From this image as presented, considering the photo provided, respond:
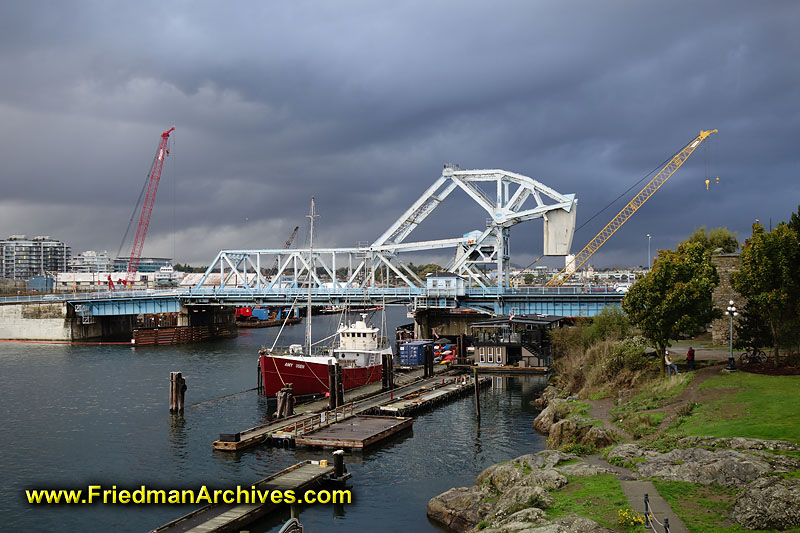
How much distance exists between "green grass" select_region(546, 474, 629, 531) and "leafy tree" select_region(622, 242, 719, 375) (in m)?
21.4

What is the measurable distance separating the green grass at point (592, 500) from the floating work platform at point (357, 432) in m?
17.6

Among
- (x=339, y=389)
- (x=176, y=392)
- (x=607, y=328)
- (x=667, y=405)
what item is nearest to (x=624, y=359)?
(x=667, y=405)

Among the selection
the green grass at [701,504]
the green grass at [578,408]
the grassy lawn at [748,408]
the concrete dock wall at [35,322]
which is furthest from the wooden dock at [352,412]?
the concrete dock wall at [35,322]

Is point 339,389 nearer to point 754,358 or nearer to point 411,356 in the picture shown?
point 754,358

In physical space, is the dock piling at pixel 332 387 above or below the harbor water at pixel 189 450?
above

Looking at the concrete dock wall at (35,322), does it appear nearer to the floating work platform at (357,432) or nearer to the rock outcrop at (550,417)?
the floating work platform at (357,432)

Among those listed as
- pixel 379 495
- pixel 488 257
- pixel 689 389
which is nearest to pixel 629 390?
pixel 689 389

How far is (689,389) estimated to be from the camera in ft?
125

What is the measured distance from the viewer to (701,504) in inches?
834

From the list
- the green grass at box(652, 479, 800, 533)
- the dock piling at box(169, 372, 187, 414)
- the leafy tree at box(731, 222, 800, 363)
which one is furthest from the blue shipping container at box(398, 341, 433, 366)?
the green grass at box(652, 479, 800, 533)

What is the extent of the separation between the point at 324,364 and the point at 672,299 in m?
29.5

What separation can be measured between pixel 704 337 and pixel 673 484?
1837 inches

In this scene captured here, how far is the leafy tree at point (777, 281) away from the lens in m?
39.7

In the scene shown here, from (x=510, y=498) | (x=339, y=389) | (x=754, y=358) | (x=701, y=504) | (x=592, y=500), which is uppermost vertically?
(x=754, y=358)
